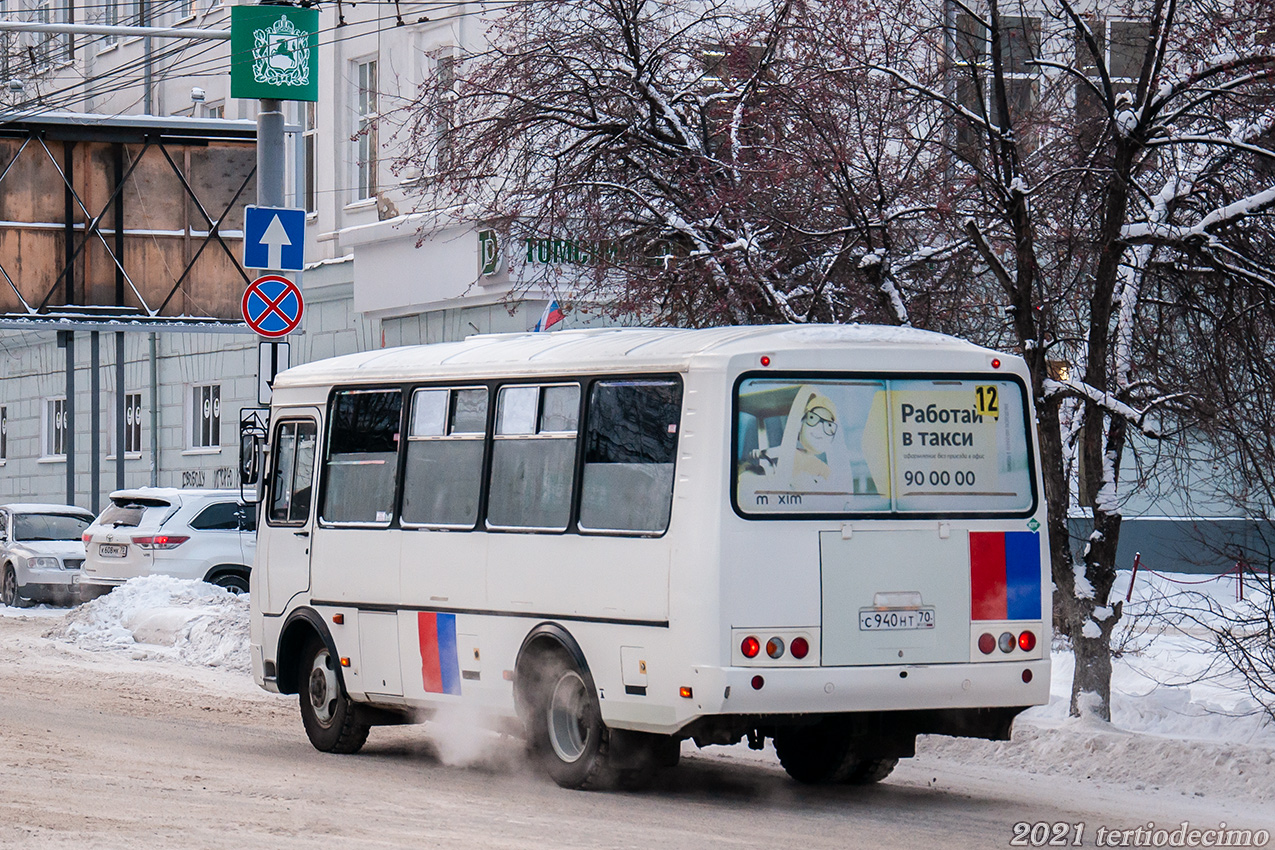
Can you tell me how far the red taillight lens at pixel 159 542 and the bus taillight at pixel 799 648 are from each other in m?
15.8

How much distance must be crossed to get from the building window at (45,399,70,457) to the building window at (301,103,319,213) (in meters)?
13.6

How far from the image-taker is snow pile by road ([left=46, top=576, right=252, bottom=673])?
20.2m

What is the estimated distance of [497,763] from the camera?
39.8 feet

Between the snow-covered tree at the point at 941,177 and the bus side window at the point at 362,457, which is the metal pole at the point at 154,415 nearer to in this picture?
the snow-covered tree at the point at 941,177

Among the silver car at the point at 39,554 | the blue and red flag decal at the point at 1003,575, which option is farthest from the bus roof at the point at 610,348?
the silver car at the point at 39,554

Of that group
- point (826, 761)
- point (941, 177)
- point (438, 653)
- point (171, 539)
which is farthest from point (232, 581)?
point (826, 761)

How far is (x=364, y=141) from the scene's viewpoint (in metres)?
31.1

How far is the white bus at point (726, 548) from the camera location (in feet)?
32.9

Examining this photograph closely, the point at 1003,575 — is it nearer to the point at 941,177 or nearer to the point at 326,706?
the point at 941,177

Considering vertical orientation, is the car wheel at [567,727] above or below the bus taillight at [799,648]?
below

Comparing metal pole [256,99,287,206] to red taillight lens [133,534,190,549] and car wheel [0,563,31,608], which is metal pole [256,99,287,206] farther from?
car wheel [0,563,31,608]

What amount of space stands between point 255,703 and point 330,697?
3654 millimetres

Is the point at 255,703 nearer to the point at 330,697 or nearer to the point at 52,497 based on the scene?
the point at 330,697

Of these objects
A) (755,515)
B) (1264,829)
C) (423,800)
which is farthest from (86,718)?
(1264,829)
